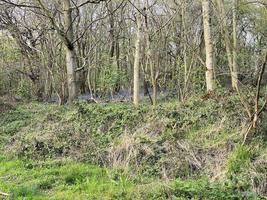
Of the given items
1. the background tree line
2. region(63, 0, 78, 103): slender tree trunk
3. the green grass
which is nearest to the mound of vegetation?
the green grass

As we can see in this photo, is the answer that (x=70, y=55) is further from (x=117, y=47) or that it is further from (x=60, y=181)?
(x=117, y=47)

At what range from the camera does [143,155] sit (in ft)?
26.9

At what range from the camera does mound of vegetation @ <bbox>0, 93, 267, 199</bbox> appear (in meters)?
6.32

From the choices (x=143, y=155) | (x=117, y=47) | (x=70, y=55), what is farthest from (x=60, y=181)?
(x=117, y=47)

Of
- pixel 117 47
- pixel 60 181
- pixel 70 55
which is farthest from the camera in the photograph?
pixel 117 47

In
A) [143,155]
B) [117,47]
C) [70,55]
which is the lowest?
[143,155]

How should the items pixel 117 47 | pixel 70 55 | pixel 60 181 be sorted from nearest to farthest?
1. pixel 60 181
2. pixel 70 55
3. pixel 117 47

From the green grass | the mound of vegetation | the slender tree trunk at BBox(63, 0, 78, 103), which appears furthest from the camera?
the slender tree trunk at BBox(63, 0, 78, 103)

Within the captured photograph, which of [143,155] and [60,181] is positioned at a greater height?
[143,155]

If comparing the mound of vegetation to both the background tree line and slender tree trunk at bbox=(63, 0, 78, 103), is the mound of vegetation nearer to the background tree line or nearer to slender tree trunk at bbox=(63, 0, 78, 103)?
slender tree trunk at bbox=(63, 0, 78, 103)

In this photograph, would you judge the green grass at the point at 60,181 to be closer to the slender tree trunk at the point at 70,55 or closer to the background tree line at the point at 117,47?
the slender tree trunk at the point at 70,55

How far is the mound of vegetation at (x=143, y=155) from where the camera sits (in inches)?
249

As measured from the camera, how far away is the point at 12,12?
24562 mm

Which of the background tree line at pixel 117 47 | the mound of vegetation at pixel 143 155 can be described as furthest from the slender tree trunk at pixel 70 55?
the mound of vegetation at pixel 143 155
